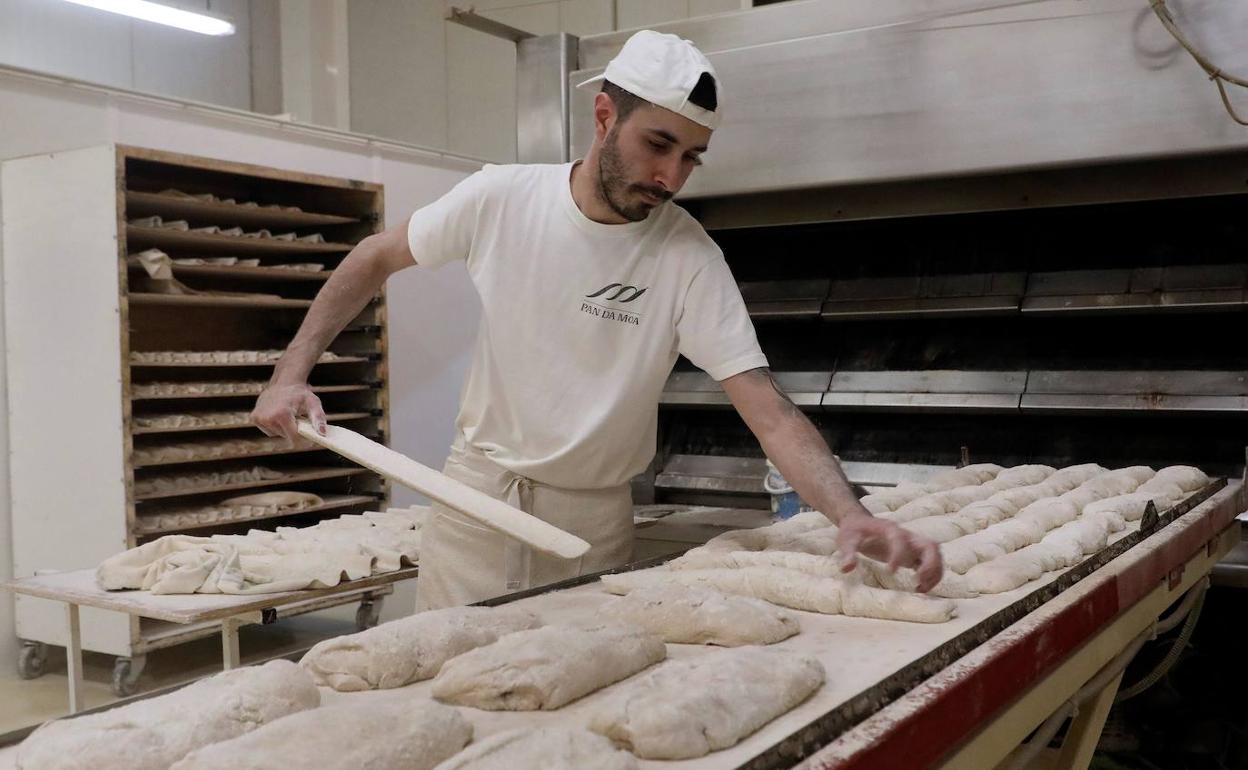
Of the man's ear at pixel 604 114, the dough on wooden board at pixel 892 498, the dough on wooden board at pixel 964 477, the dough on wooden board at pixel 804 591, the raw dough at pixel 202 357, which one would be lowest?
the dough on wooden board at pixel 804 591

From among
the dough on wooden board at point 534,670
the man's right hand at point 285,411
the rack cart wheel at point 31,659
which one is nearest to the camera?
the dough on wooden board at point 534,670

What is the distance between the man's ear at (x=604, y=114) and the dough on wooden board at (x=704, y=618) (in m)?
0.89

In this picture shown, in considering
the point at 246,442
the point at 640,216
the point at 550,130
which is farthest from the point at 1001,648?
the point at 246,442

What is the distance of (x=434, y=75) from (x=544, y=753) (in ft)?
25.3

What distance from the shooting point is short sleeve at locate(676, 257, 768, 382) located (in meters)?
2.05

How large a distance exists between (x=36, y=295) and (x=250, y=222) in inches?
39.8

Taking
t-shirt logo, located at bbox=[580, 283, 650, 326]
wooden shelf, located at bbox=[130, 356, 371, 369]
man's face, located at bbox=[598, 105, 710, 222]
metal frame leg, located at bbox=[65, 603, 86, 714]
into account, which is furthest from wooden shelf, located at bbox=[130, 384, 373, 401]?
man's face, located at bbox=[598, 105, 710, 222]

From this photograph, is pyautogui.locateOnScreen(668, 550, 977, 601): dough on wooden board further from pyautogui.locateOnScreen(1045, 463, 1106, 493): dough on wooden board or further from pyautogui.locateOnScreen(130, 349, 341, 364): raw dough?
pyautogui.locateOnScreen(130, 349, 341, 364): raw dough

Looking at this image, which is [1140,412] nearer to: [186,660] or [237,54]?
[186,660]

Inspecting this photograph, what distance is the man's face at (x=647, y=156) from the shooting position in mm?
1947

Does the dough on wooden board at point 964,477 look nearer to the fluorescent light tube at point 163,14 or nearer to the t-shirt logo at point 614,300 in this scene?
the t-shirt logo at point 614,300

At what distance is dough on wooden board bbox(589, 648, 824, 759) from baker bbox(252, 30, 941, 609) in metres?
0.71

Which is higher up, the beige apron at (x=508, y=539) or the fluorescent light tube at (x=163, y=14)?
the fluorescent light tube at (x=163, y=14)

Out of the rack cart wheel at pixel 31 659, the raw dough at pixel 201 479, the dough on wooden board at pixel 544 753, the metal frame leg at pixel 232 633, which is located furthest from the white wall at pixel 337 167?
the dough on wooden board at pixel 544 753
